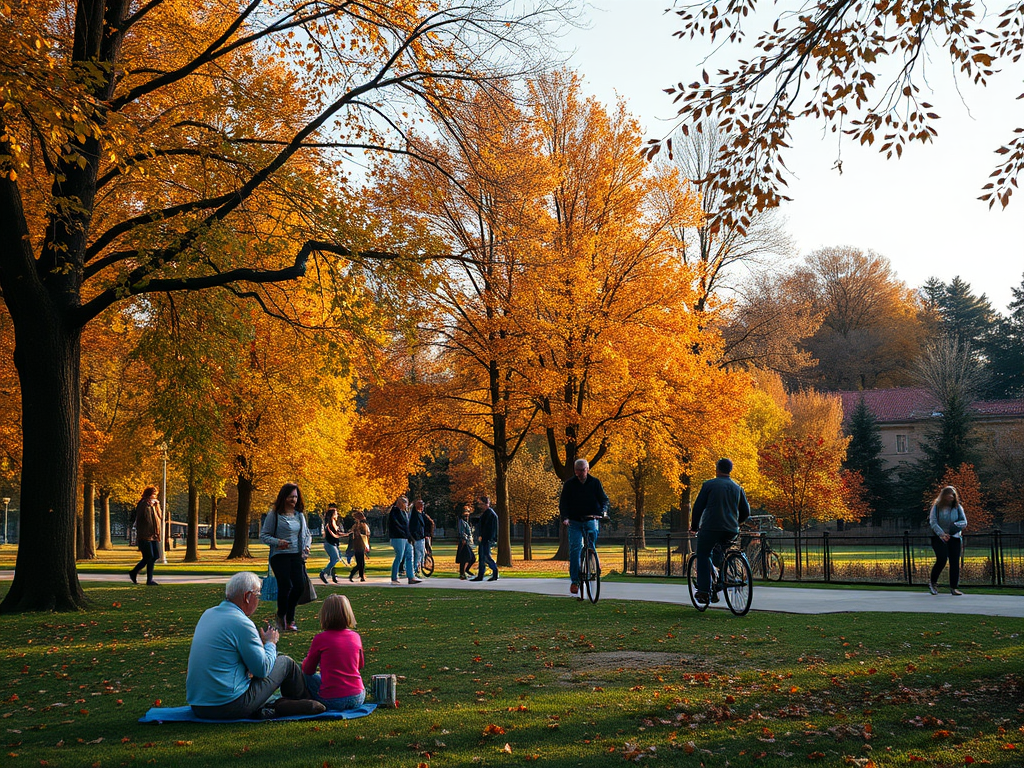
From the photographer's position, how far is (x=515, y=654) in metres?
8.94

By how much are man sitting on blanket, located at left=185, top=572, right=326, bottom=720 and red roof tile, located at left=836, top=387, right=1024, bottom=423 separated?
221 feet

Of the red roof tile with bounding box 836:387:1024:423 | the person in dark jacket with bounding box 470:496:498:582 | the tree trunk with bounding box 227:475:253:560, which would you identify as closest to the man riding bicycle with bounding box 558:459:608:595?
the person in dark jacket with bounding box 470:496:498:582

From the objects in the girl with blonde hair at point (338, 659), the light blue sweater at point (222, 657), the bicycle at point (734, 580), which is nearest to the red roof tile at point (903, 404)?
the bicycle at point (734, 580)

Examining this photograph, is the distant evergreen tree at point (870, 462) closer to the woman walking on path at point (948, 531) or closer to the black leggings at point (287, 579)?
the woman walking on path at point (948, 531)

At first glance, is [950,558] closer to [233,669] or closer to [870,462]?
[233,669]

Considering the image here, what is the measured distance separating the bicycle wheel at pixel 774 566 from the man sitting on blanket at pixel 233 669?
1653 cm

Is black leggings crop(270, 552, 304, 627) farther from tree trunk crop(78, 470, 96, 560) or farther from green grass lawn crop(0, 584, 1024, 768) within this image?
tree trunk crop(78, 470, 96, 560)

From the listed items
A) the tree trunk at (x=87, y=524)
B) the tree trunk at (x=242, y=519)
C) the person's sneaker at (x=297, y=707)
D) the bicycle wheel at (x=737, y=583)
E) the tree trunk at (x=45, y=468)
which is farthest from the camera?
the tree trunk at (x=87, y=524)

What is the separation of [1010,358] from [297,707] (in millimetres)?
80888

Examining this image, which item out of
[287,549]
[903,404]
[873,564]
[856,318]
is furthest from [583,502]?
[856,318]

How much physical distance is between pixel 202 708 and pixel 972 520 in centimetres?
4321

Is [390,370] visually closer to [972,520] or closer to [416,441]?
[416,441]

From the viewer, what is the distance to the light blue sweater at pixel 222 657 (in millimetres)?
5938

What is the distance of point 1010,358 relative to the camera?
7506 centimetres
